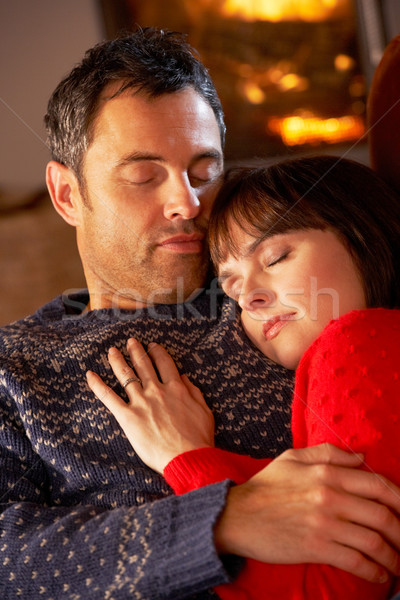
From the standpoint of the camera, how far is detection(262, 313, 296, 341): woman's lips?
97 centimetres

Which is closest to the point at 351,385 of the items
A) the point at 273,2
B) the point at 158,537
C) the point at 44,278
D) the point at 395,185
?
the point at 158,537

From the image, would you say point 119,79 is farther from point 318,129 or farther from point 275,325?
point 318,129

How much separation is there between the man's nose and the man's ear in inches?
10.0

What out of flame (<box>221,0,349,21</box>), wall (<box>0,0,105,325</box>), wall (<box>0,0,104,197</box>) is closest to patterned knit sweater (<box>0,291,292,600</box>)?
wall (<box>0,0,105,325</box>)

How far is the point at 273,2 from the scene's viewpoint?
2.77 meters

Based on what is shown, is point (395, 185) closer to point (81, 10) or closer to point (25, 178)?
point (25, 178)

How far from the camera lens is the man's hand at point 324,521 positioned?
699 millimetres

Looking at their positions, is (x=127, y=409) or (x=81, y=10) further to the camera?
(x=81, y=10)

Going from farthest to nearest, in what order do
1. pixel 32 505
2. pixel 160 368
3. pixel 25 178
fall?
1. pixel 25 178
2. pixel 160 368
3. pixel 32 505

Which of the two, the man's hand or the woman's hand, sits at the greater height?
the woman's hand

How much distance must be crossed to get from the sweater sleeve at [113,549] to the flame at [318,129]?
7.37ft

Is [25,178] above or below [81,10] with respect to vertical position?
below

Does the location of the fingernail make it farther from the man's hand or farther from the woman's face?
the woman's face

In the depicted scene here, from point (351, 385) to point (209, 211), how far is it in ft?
1.83
